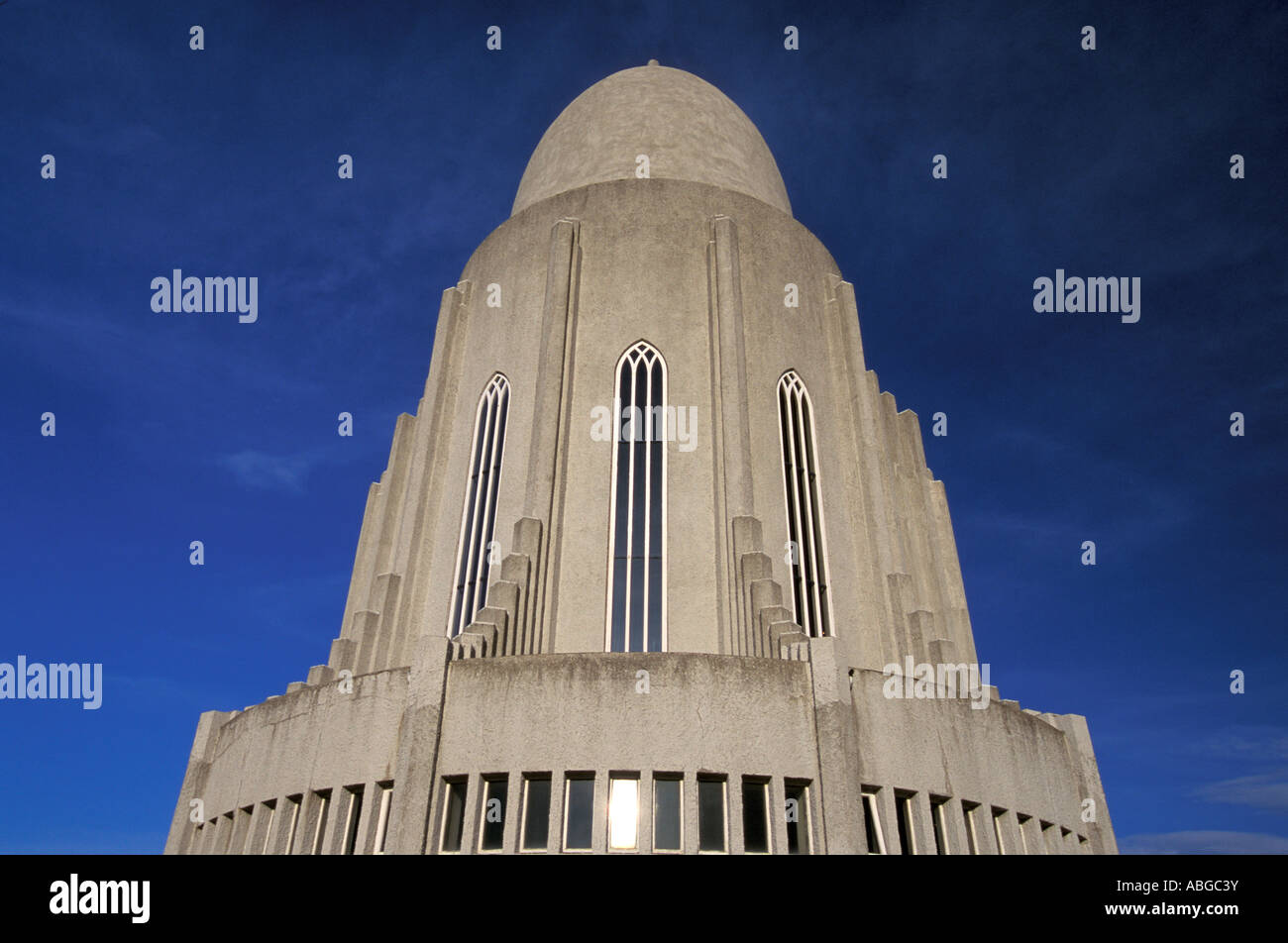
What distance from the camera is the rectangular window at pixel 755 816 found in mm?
14500

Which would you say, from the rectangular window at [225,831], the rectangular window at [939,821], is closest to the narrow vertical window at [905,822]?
the rectangular window at [939,821]

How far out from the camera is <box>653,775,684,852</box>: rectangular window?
14398 mm

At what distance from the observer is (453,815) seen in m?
14.9

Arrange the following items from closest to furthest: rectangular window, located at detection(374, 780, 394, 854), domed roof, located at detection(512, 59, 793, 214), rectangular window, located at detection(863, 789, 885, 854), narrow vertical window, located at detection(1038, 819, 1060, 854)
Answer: rectangular window, located at detection(374, 780, 394, 854) → rectangular window, located at detection(863, 789, 885, 854) → narrow vertical window, located at detection(1038, 819, 1060, 854) → domed roof, located at detection(512, 59, 793, 214)

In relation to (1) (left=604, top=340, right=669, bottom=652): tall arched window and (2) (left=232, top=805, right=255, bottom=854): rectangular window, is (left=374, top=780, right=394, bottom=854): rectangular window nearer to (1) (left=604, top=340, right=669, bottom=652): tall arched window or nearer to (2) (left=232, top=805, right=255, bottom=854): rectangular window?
(2) (left=232, top=805, right=255, bottom=854): rectangular window

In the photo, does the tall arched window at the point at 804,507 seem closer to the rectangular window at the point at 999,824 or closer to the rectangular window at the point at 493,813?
the rectangular window at the point at 999,824

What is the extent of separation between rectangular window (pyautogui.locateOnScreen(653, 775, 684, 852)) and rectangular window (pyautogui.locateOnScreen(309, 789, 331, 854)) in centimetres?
578

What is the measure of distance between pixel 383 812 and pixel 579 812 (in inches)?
134

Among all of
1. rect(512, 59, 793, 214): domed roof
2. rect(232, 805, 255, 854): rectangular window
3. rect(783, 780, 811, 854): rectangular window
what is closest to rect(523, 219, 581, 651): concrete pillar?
rect(512, 59, 793, 214): domed roof

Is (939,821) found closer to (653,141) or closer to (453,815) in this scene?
(453,815)

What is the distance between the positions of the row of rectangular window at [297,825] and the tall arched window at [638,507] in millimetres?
6493
